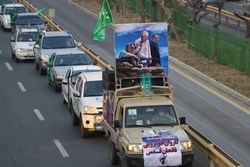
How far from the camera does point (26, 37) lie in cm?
4166

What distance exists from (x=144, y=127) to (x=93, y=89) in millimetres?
6184

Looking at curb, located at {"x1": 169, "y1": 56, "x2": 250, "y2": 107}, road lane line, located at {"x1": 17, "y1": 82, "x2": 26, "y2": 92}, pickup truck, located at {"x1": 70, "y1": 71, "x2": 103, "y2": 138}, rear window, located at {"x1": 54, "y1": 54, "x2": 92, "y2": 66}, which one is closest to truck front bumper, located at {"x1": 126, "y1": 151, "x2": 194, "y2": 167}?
pickup truck, located at {"x1": 70, "y1": 71, "x2": 103, "y2": 138}

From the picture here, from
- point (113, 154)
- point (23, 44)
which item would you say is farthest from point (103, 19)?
point (113, 154)

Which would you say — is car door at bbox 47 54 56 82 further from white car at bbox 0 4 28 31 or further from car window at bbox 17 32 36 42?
white car at bbox 0 4 28 31

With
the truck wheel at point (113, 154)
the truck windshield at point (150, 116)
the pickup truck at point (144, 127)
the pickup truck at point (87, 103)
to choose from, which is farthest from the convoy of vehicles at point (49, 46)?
the truck windshield at point (150, 116)

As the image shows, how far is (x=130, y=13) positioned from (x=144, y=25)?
36811mm

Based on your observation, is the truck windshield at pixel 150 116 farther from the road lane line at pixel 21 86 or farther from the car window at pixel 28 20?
the car window at pixel 28 20

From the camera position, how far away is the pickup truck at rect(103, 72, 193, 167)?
1808cm

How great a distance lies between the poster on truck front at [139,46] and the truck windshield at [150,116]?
3.21 m

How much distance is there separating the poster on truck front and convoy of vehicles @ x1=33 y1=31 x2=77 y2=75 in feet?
43.2

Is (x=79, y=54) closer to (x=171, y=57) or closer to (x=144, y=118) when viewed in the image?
(x=171, y=57)

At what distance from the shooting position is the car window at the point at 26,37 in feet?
136

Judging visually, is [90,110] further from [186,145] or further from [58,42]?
[58,42]

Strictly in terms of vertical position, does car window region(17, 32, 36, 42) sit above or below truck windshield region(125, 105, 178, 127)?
below
